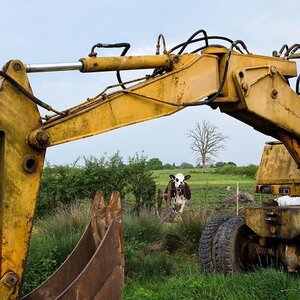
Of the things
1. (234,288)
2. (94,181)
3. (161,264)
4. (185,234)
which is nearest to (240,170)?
(94,181)

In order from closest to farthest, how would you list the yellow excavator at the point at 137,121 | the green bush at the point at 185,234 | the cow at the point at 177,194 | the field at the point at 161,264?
the yellow excavator at the point at 137,121 < the field at the point at 161,264 < the green bush at the point at 185,234 < the cow at the point at 177,194

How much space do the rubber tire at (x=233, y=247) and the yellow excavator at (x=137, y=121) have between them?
0.02 metres

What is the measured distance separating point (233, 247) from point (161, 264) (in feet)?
5.18

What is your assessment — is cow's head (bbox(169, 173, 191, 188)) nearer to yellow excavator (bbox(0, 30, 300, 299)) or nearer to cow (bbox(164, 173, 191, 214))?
cow (bbox(164, 173, 191, 214))

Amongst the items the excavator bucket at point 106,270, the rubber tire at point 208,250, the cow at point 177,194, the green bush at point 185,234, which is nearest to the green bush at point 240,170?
the cow at point 177,194

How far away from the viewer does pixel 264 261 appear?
9.02 metres

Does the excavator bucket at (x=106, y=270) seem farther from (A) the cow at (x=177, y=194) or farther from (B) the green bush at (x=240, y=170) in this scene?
(B) the green bush at (x=240, y=170)

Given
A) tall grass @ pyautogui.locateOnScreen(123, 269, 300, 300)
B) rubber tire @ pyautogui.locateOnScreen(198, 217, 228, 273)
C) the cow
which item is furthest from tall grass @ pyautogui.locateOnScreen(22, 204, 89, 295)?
the cow

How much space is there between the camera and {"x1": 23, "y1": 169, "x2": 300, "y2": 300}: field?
23.8ft

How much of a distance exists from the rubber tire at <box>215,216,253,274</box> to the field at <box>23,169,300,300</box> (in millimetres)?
Result: 392

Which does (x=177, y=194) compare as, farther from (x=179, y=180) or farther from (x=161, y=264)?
(x=161, y=264)

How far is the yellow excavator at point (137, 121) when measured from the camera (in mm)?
4812

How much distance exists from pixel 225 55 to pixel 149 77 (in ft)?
3.72

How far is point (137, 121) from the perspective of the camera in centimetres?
595
